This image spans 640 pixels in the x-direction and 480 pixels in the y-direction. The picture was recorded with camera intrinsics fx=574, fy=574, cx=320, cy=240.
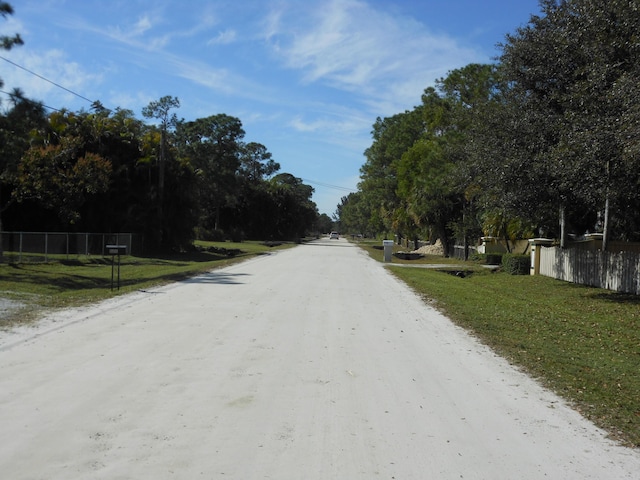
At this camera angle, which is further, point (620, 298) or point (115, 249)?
point (620, 298)

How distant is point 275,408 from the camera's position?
234 inches

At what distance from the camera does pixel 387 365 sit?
8117 mm

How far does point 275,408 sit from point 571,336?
7.40 m

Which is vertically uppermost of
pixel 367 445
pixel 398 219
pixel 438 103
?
pixel 438 103

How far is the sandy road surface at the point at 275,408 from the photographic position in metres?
4.54

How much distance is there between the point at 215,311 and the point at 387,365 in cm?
563

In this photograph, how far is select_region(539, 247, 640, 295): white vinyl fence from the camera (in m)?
18.6

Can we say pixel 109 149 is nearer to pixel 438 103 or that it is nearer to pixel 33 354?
pixel 438 103

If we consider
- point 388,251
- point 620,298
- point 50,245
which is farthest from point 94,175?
point 620,298

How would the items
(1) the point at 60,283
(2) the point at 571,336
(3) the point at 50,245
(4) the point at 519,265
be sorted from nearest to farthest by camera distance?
(2) the point at 571,336 < (1) the point at 60,283 < (4) the point at 519,265 < (3) the point at 50,245

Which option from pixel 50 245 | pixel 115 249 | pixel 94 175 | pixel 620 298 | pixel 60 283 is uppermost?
pixel 94 175

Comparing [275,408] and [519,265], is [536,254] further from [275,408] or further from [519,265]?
[275,408]

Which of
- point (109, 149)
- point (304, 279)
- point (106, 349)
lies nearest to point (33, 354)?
point (106, 349)

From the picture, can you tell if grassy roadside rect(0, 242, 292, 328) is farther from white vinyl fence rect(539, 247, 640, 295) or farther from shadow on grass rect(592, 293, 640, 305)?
white vinyl fence rect(539, 247, 640, 295)
